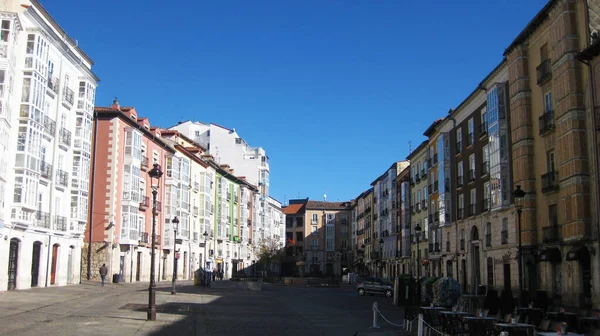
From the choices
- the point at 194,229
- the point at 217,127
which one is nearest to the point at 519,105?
the point at 194,229

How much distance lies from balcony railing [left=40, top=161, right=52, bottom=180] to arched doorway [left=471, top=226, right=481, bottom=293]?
94.9 ft

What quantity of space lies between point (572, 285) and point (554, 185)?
4870mm

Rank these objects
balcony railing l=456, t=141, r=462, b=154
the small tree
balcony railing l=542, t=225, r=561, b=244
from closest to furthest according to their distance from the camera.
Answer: balcony railing l=542, t=225, r=561, b=244 < balcony railing l=456, t=141, r=462, b=154 < the small tree

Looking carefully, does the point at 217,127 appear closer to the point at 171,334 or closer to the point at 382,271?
the point at 382,271

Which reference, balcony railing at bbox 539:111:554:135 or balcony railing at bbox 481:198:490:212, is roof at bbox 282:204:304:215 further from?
balcony railing at bbox 539:111:554:135

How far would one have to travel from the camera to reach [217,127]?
314 ft

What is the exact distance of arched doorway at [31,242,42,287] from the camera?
119 feet

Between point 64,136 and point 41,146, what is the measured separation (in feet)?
11.9

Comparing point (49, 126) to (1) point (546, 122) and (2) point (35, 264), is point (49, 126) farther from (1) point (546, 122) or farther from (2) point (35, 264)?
(1) point (546, 122)

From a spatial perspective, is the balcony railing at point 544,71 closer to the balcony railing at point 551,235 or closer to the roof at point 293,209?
the balcony railing at point 551,235

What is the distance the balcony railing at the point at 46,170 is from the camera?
1425 inches

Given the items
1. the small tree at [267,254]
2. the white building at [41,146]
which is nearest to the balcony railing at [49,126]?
the white building at [41,146]

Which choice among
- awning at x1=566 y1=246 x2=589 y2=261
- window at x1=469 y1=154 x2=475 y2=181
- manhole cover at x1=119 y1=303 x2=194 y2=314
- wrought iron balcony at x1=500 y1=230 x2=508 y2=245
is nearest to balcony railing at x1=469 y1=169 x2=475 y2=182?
window at x1=469 y1=154 x2=475 y2=181

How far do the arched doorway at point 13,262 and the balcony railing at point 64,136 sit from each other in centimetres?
789
